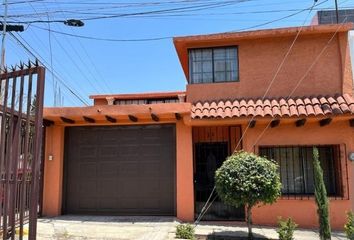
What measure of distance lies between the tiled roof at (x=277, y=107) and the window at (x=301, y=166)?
142 centimetres

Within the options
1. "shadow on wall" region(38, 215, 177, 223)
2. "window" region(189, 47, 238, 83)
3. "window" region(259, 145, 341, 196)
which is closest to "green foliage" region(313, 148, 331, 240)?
"window" region(259, 145, 341, 196)

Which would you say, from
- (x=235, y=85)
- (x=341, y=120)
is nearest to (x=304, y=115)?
(x=341, y=120)

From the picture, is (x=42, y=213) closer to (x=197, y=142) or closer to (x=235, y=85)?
(x=197, y=142)

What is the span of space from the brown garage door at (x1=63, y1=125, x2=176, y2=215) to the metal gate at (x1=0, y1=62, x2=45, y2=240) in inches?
303

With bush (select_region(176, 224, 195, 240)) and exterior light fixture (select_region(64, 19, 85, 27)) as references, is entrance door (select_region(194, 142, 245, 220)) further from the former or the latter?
exterior light fixture (select_region(64, 19, 85, 27))

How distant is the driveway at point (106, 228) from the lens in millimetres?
9641

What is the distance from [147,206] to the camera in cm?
1269

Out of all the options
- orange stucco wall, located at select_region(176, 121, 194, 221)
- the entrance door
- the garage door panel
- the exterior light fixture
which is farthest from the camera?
the exterior light fixture

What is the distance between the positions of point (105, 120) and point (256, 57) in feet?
18.2

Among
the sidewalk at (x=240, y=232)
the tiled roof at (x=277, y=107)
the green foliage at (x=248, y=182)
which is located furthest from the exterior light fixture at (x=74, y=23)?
the sidewalk at (x=240, y=232)

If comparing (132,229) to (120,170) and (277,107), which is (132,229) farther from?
(277,107)

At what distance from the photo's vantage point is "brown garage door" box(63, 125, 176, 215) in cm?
1272

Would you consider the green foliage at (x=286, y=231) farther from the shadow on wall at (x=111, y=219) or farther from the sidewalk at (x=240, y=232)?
the shadow on wall at (x=111, y=219)

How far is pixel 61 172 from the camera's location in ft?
42.7
